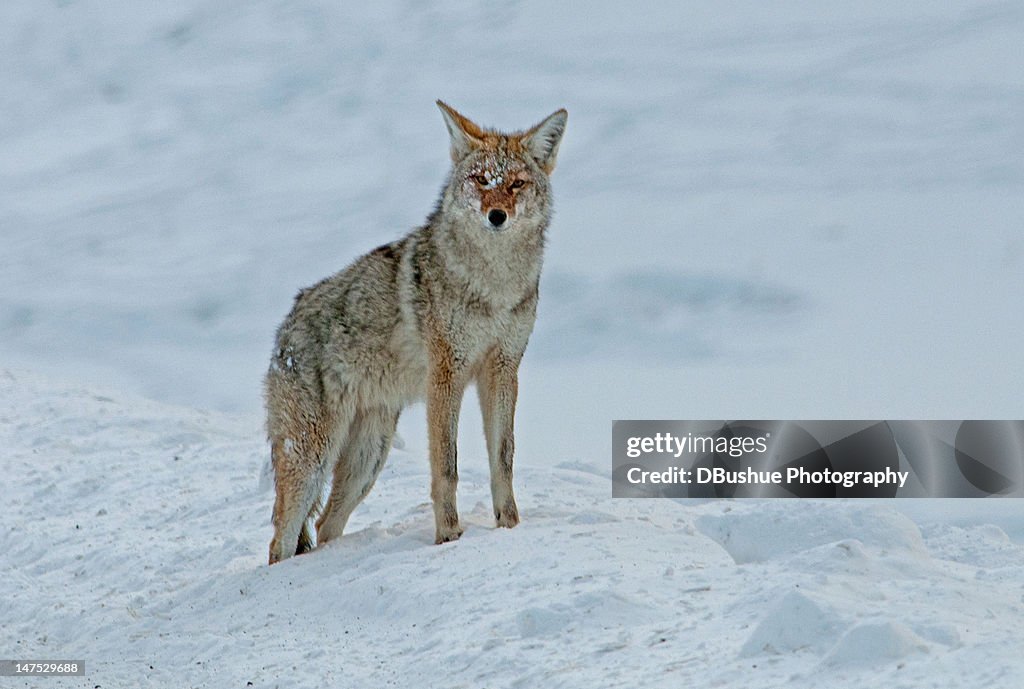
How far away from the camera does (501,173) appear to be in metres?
10.6

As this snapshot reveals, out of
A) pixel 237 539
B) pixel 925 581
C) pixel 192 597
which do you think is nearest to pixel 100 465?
pixel 237 539

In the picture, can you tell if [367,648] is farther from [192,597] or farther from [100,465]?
[100,465]

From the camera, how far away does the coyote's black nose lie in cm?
1052

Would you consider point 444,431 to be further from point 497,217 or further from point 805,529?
point 805,529

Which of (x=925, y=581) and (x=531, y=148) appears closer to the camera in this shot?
(x=925, y=581)

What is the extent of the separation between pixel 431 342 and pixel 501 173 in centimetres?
162

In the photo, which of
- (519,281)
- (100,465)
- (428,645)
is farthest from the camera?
(100,465)

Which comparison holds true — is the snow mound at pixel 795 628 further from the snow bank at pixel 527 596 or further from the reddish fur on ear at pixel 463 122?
the reddish fur on ear at pixel 463 122

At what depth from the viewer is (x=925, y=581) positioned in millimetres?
7598

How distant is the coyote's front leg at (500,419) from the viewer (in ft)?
35.9

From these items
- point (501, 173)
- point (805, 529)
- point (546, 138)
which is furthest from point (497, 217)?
point (805, 529)

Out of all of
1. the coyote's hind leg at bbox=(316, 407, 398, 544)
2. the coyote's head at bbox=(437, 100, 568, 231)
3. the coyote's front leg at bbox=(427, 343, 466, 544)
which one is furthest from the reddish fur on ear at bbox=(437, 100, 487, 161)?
the coyote's hind leg at bbox=(316, 407, 398, 544)

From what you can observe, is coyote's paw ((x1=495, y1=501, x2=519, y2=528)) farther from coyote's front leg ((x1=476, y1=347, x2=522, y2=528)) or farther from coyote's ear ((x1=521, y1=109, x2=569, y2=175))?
coyote's ear ((x1=521, y1=109, x2=569, y2=175))

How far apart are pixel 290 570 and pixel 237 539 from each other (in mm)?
2874
